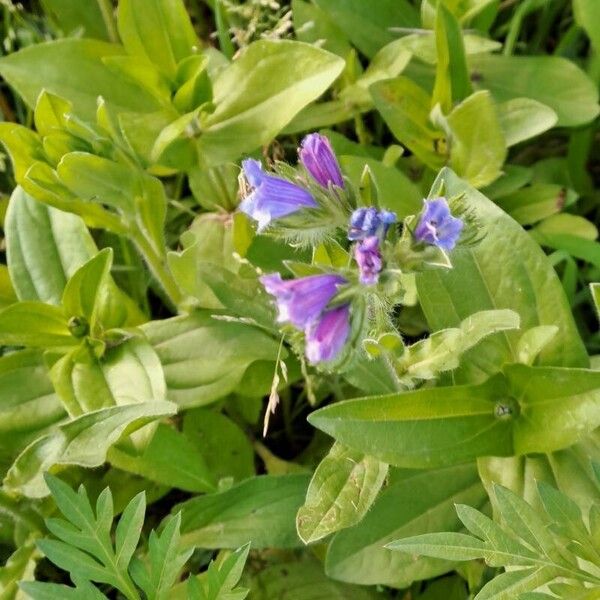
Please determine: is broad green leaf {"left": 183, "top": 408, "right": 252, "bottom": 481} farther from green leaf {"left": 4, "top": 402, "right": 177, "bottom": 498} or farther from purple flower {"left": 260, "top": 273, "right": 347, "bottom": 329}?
purple flower {"left": 260, "top": 273, "right": 347, "bottom": 329}

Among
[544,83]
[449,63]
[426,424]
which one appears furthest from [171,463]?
[544,83]

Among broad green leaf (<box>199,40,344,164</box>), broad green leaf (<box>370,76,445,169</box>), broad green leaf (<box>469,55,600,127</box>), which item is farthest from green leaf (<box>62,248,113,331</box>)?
broad green leaf (<box>469,55,600,127</box>)

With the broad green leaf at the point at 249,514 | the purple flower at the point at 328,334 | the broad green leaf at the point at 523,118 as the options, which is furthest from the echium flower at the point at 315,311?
the broad green leaf at the point at 523,118

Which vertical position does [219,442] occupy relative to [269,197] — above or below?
below

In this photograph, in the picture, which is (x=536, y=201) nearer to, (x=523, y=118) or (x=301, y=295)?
(x=523, y=118)

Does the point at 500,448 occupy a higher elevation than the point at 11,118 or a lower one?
lower

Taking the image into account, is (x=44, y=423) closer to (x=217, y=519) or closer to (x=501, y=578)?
(x=217, y=519)

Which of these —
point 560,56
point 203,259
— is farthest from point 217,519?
point 560,56
